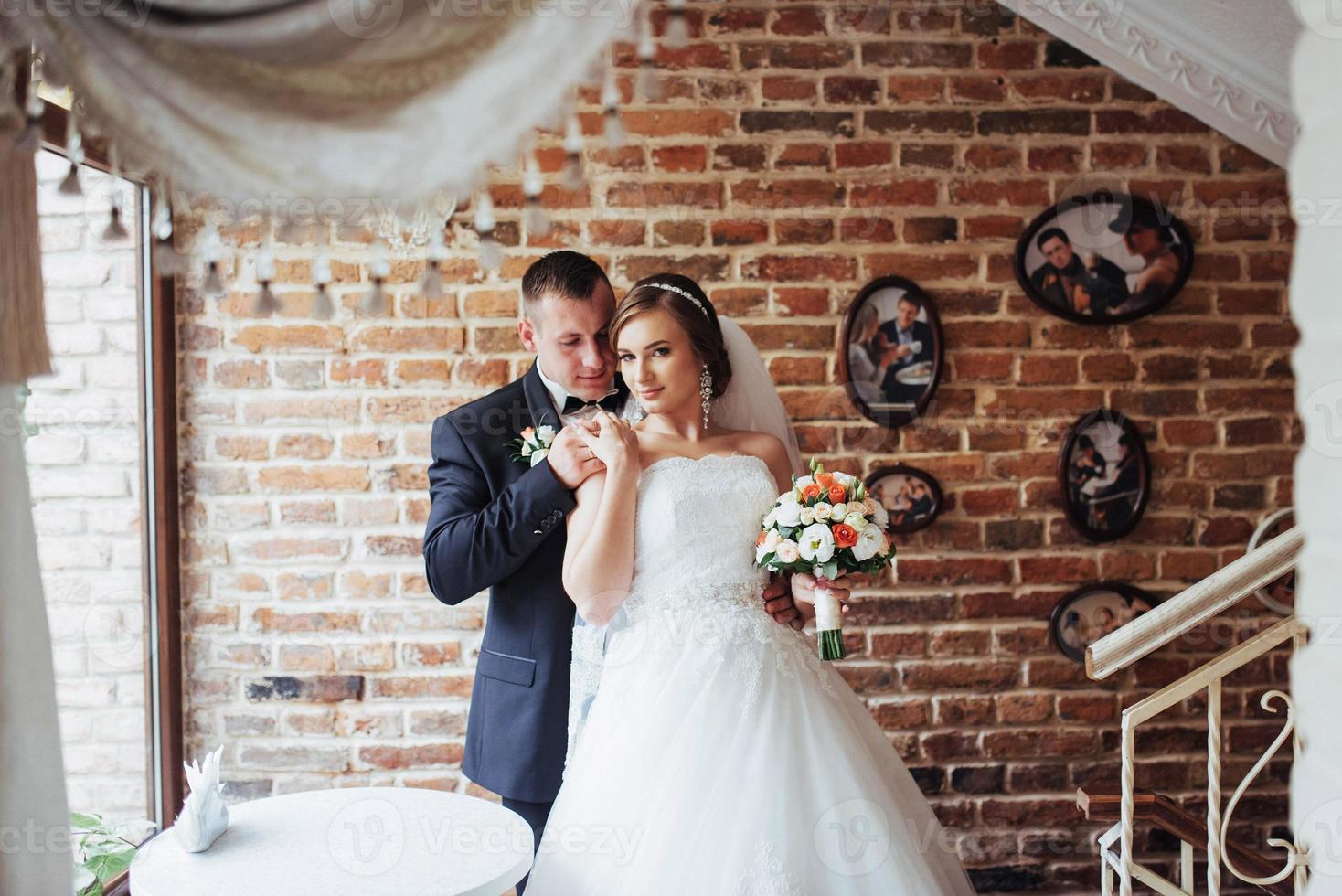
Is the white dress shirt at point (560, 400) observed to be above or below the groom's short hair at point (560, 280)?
below

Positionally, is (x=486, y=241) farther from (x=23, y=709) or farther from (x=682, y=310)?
(x=682, y=310)

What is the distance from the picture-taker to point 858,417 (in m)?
2.71

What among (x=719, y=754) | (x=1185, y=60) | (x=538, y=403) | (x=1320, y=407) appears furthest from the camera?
(x=1185, y=60)

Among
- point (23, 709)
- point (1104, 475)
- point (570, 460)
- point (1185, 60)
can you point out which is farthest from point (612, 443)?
point (1185, 60)

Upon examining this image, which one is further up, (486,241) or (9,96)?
(9,96)

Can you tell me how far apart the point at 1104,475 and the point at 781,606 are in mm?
1275

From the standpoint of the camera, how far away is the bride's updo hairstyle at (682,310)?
6.48 feet

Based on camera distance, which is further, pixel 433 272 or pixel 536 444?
pixel 536 444

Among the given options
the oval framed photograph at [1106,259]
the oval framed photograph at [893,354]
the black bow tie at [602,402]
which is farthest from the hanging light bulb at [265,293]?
the oval framed photograph at [1106,259]

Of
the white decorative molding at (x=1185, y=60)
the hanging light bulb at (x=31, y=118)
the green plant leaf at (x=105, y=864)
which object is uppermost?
the white decorative molding at (x=1185, y=60)

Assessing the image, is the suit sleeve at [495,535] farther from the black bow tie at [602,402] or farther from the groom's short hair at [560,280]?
the groom's short hair at [560,280]

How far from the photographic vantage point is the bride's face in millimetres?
1966

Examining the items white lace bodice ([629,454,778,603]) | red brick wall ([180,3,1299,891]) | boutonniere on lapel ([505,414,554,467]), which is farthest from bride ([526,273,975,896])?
red brick wall ([180,3,1299,891])

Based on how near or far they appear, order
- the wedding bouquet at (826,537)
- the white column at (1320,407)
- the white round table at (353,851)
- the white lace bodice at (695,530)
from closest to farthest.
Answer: the white column at (1320,407)
the white round table at (353,851)
the wedding bouquet at (826,537)
the white lace bodice at (695,530)
